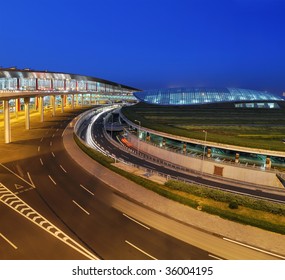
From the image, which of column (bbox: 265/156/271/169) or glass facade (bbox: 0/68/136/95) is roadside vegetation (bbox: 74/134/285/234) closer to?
column (bbox: 265/156/271/169)

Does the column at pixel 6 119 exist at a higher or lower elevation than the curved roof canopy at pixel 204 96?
lower

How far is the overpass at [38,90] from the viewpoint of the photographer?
59.3 metres

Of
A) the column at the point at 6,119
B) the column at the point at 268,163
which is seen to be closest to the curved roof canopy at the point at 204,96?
the column at the point at 268,163

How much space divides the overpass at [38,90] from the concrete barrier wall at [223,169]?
33.3m

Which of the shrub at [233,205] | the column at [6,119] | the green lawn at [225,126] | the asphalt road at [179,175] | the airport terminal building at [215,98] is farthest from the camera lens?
the airport terminal building at [215,98]

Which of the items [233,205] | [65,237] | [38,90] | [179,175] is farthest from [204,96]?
[65,237]

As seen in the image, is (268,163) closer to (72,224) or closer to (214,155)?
(214,155)

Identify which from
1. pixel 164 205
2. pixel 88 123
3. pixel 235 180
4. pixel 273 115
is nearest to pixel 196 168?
pixel 235 180

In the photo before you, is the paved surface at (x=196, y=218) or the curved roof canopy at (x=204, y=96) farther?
the curved roof canopy at (x=204, y=96)

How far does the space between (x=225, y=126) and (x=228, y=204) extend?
41.7 m

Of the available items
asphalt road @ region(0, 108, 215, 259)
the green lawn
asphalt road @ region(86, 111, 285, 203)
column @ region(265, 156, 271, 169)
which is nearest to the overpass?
asphalt road @ region(86, 111, 285, 203)

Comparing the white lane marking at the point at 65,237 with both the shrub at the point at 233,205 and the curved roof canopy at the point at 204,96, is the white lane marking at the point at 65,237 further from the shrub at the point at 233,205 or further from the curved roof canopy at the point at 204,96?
the curved roof canopy at the point at 204,96

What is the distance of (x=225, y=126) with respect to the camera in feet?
222
